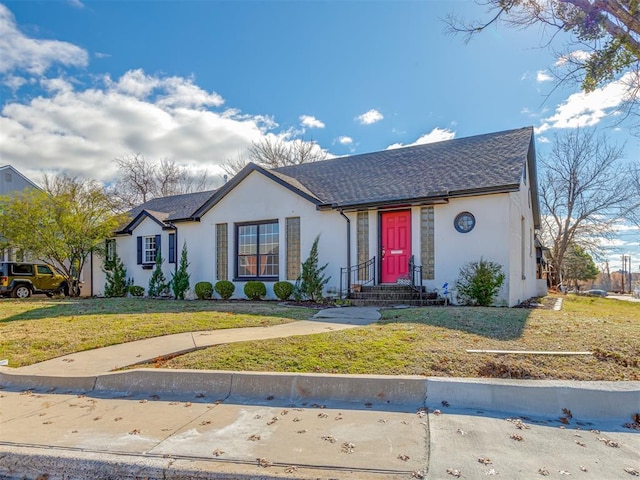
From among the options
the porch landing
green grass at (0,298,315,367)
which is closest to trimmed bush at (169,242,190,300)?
green grass at (0,298,315,367)

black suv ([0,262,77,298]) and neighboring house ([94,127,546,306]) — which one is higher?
neighboring house ([94,127,546,306])

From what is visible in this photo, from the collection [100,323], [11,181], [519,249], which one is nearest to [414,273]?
[519,249]

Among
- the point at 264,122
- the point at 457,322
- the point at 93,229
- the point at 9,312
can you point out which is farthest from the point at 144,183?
the point at 457,322

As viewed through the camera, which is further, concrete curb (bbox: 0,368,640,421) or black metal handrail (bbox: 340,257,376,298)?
black metal handrail (bbox: 340,257,376,298)

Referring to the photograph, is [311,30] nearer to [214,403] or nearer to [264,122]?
[214,403]

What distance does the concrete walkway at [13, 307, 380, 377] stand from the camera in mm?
5801

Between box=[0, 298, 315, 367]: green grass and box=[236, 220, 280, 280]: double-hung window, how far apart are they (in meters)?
3.47

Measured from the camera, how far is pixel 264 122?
82.4ft

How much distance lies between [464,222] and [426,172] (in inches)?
102

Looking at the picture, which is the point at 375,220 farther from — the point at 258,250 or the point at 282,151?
the point at 282,151

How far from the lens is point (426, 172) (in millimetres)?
13461

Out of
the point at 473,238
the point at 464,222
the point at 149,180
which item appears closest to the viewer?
the point at 473,238

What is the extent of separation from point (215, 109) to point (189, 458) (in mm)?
17847

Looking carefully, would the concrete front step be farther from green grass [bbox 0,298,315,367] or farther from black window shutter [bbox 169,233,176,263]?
black window shutter [bbox 169,233,176,263]
